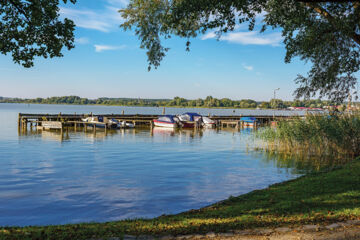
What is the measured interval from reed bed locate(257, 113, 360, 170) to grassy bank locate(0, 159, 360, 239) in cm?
1068

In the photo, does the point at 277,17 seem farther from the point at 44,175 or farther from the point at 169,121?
the point at 169,121

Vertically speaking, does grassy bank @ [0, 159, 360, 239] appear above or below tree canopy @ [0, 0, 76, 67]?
below

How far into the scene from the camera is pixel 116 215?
35.0ft

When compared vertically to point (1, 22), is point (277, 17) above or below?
above

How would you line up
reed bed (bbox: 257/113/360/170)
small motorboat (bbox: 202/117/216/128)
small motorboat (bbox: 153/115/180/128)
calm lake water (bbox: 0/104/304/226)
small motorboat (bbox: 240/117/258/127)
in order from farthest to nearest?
small motorboat (bbox: 240/117/258/127)
small motorboat (bbox: 202/117/216/128)
small motorboat (bbox: 153/115/180/128)
reed bed (bbox: 257/113/360/170)
calm lake water (bbox: 0/104/304/226)

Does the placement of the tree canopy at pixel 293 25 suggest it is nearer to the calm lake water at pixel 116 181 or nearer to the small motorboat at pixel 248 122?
the calm lake water at pixel 116 181

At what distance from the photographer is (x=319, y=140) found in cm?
2339

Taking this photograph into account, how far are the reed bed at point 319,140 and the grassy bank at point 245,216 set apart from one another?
1068cm

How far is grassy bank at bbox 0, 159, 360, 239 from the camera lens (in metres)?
6.77

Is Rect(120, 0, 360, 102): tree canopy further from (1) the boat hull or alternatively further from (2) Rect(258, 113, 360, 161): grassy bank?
(1) the boat hull

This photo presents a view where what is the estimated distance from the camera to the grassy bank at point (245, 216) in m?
6.77


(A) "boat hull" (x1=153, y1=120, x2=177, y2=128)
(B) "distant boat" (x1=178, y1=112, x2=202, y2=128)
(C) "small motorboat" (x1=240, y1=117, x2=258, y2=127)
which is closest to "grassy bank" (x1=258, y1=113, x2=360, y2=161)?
(A) "boat hull" (x1=153, y1=120, x2=177, y2=128)

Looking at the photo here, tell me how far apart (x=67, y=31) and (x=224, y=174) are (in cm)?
1163

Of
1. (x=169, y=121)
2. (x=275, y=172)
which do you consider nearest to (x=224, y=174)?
(x=275, y=172)
